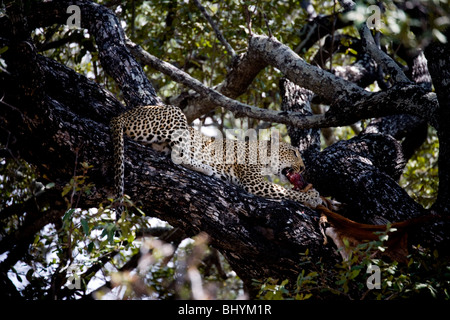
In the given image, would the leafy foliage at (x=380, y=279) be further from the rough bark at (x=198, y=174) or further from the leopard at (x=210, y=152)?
the leopard at (x=210, y=152)

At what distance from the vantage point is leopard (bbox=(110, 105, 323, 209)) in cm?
566

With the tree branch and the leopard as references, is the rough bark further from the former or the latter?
the tree branch

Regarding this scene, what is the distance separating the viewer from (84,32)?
26.6ft

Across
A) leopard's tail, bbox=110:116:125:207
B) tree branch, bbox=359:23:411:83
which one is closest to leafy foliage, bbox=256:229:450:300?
leopard's tail, bbox=110:116:125:207

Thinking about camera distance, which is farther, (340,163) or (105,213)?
(340,163)

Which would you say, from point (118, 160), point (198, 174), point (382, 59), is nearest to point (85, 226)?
point (118, 160)

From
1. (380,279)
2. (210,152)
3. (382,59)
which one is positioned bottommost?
(380,279)

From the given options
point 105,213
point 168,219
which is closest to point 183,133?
point 168,219

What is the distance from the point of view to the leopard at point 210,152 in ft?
18.6

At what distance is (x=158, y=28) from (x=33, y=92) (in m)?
6.30

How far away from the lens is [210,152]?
6.64 m

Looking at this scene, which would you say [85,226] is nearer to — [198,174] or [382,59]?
[198,174]
